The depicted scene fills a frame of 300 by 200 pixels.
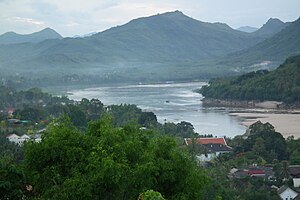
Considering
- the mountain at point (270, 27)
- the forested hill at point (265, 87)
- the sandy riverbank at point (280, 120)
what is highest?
the mountain at point (270, 27)

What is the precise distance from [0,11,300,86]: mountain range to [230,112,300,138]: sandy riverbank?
46160 millimetres

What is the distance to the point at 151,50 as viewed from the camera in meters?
136

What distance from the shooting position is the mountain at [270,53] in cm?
8843

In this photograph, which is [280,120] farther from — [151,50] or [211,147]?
[151,50]

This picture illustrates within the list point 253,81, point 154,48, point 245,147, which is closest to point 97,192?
point 245,147

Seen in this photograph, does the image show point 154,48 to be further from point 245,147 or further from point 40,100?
point 245,147

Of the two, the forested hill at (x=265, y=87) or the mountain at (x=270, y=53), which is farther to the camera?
the mountain at (x=270, y=53)

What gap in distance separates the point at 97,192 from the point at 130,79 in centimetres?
7658

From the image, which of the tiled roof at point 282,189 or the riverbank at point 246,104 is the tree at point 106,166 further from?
the riverbank at point 246,104

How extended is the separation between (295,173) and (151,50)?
121m

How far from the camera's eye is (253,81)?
49062 millimetres

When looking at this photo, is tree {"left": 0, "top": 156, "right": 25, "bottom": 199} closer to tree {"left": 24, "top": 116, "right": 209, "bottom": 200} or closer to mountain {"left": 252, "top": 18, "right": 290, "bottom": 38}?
tree {"left": 24, "top": 116, "right": 209, "bottom": 200}

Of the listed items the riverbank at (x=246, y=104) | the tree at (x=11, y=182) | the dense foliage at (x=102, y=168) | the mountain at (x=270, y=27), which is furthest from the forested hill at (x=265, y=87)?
the mountain at (x=270, y=27)

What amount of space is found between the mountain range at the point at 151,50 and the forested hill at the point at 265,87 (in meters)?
32.3
